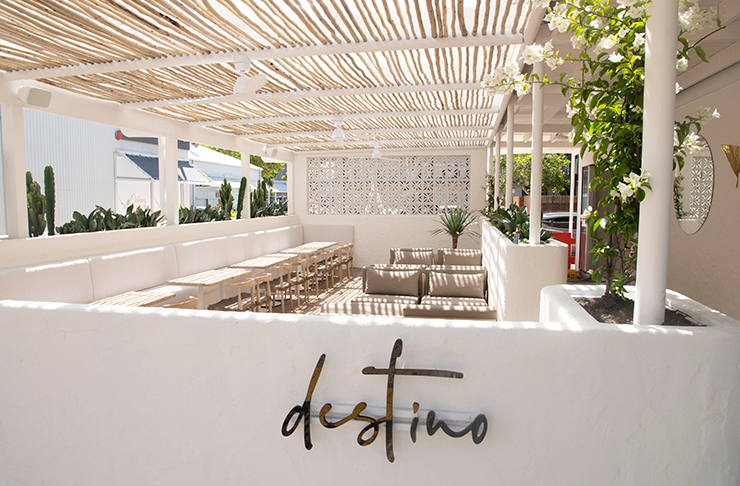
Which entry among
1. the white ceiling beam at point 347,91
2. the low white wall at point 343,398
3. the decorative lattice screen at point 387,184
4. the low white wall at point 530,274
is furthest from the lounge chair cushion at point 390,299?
the decorative lattice screen at point 387,184

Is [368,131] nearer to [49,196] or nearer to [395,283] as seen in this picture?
[395,283]

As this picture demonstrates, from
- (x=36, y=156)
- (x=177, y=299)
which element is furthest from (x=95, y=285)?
(x=36, y=156)

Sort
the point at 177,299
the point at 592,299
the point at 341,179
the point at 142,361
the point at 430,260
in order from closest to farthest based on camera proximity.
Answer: the point at 142,361
the point at 592,299
the point at 177,299
the point at 430,260
the point at 341,179

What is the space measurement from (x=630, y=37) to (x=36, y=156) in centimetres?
1422

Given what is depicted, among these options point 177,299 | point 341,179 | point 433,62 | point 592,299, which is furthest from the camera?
point 341,179

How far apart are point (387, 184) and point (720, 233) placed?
26.1 feet

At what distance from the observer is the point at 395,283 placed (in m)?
5.85

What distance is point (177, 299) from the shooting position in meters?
6.21

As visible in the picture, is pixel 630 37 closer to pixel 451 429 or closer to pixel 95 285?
pixel 451 429

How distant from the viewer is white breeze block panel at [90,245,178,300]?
223 inches

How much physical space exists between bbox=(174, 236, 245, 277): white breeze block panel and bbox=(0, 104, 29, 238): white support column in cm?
225

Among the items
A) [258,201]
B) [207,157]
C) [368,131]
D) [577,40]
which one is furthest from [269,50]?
[207,157]

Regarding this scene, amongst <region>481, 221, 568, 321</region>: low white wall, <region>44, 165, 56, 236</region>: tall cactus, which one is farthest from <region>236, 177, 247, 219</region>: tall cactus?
<region>481, 221, 568, 321</region>: low white wall

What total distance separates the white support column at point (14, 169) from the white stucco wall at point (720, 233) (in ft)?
22.8
